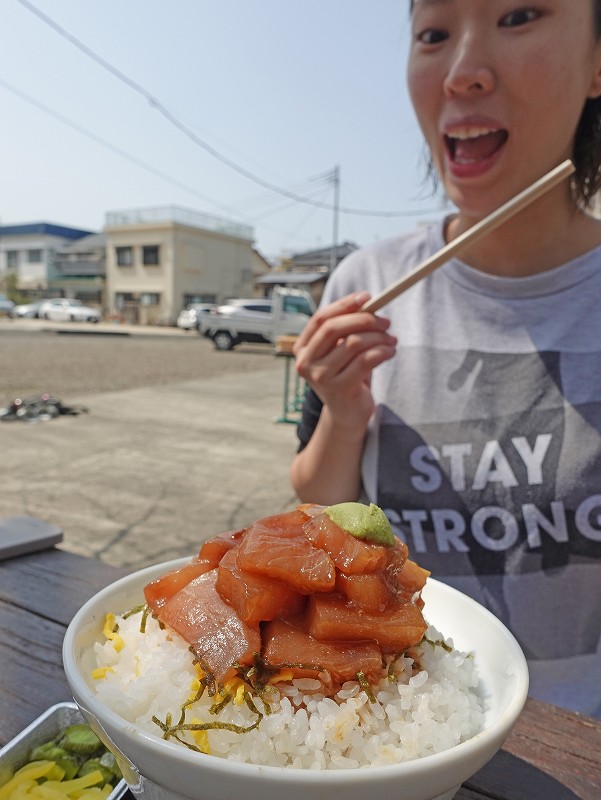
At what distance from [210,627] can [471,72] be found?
1160 mm

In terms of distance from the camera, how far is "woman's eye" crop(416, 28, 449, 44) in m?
1.27

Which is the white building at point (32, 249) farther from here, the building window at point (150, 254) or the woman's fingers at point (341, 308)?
the woman's fingers at point (341, 308)

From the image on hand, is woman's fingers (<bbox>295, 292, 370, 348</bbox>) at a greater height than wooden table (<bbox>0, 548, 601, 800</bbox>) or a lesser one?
greater

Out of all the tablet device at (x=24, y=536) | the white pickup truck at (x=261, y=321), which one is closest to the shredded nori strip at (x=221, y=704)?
the tablet device at (x=24, y=536)

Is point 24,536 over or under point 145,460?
over

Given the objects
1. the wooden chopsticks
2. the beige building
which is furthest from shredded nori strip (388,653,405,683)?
the beige building

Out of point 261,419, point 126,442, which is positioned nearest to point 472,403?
point 126,442

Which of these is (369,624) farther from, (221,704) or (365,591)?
(221,704)

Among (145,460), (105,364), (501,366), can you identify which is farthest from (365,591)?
(105,364)

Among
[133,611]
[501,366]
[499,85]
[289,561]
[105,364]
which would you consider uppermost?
[499,85]

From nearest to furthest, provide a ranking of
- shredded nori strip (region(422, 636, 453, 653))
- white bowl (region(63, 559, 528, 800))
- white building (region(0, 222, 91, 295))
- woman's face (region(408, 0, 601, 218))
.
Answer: white bowl (region(63, 559, 528, 800)) → shredded nori strip (region(422, 636, 453, 653)) → woman's face (region(408, 0, 601, 218)) → white building (region(0, 222, 91, 295))

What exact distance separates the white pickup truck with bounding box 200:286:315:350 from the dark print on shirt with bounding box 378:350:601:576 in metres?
13.0

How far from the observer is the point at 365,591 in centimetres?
60

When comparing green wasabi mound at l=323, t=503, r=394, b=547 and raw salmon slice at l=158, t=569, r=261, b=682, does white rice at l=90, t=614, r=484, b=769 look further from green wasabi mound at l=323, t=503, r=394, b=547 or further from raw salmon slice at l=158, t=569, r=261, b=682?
green wasabi mound at l=323, t=503, r=394, b=547
